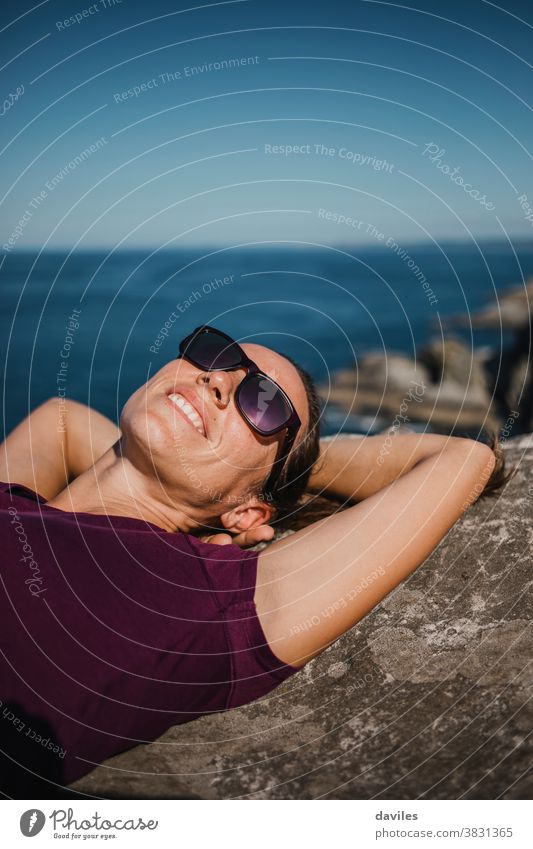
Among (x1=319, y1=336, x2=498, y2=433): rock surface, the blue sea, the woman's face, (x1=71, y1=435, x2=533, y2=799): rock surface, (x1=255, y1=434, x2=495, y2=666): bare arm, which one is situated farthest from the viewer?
the blue sea

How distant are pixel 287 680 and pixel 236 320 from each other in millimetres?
22912

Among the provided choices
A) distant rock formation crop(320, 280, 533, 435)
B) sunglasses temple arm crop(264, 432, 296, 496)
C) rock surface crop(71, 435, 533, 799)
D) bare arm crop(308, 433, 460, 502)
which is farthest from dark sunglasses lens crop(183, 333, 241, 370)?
distant rock formation crop(320, 280, 533, 435)

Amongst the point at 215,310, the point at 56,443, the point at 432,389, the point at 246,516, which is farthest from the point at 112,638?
the point at 215,310

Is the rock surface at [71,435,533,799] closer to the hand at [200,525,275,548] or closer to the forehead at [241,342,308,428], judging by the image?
the hand at [200,525,275,548]

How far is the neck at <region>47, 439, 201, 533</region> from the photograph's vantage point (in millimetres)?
2535

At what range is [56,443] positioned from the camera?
125 inches

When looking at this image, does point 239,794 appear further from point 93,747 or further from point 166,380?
point 166,380

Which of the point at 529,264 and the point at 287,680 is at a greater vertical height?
the point at 529,264

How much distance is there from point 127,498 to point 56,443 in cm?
79

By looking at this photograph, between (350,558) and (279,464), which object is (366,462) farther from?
(350,558)

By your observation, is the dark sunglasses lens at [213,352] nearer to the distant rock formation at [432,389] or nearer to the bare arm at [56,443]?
the bare arm at [56,443]

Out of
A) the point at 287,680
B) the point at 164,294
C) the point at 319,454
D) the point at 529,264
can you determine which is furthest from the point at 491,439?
the point at 529,264

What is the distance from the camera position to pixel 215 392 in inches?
101

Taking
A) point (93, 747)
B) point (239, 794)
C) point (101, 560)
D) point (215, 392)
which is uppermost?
point (215, 392)
